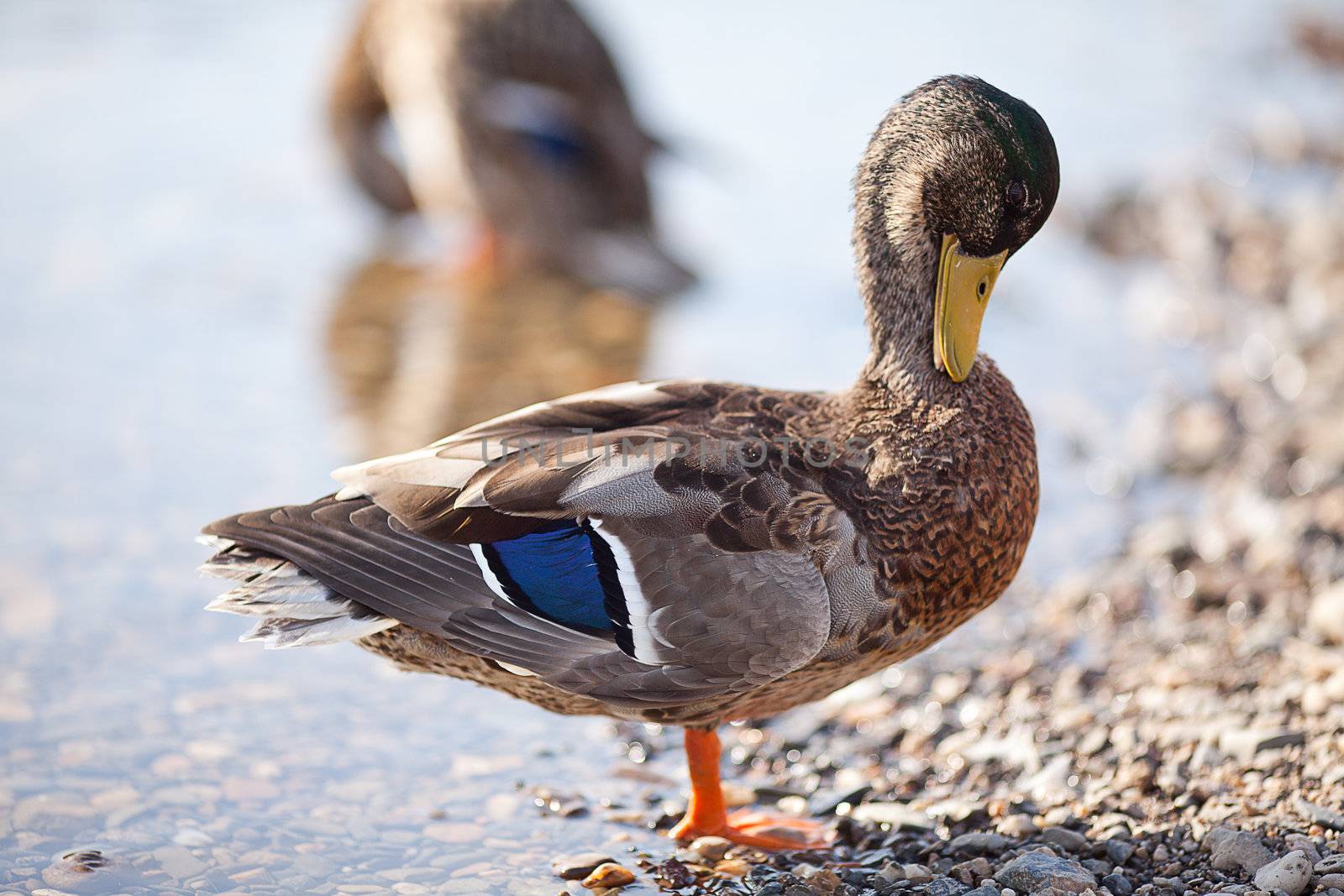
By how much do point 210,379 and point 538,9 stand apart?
102 inches

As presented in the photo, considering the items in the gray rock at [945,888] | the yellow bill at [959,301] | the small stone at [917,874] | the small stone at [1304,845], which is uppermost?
the yellow bill at [959,301]

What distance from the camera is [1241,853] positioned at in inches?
121

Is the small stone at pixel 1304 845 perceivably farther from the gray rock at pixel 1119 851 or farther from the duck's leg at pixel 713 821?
the duck's leg at pixel 713 821

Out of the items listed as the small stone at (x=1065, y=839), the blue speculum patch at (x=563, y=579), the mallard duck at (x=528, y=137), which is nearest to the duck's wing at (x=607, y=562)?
the blue speculum patch at (x=563, y=579)

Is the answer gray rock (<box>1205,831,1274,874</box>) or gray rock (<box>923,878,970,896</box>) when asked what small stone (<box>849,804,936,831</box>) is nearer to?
gray rock (<box>923,878,970,896</box>)

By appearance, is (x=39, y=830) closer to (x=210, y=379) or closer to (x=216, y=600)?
(x=216, y=600)

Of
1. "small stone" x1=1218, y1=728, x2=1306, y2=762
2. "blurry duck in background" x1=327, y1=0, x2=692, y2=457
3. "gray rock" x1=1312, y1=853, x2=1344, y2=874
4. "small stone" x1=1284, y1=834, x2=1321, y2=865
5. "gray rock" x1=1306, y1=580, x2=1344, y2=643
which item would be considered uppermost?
"blurry duck in background" x1=327, y1=0, x2=692, y2=457

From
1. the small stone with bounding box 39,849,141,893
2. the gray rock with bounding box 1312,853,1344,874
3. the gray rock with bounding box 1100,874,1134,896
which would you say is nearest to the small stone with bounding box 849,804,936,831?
the gray rock with bounding box 1100,874,1134,896

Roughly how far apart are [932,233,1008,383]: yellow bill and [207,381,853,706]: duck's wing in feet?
1.73

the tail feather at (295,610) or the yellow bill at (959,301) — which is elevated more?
the yellow bill at (959,301)

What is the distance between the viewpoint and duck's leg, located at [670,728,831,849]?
139 inches

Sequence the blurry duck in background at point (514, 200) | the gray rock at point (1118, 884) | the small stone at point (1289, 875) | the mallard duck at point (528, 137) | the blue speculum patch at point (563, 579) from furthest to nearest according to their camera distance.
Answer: the mallard duck at point (528, 137) → the blurry duck in background at point (514, 200) → the blue speculum patch at point (563, 579) → the gray rock at point (1118, 884) → the small stone at point (1289, 875)

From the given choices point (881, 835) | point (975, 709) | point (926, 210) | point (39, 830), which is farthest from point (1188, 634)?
point (39, 830)

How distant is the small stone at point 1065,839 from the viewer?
3248 millimetres
